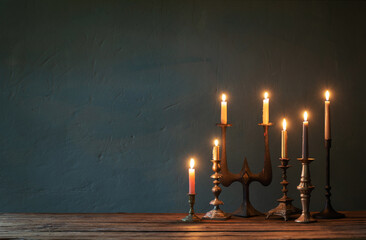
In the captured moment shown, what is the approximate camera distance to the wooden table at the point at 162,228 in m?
1.19

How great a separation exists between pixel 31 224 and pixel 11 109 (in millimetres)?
560

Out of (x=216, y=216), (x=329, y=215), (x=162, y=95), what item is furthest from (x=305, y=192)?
(x=162, y=95)

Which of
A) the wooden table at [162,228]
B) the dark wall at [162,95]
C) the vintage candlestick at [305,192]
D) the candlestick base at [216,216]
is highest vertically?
the dark wall at [162,95]

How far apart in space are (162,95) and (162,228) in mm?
612

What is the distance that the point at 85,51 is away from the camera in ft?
5.68

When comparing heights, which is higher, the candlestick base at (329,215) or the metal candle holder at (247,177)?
the metal candle holder at (247,177)

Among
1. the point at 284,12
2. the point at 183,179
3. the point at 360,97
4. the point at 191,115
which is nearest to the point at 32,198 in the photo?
the point at 183,179

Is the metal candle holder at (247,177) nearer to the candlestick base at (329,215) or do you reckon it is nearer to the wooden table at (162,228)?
the wooden table at (162,228)

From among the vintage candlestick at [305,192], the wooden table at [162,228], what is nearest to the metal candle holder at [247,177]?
the wooden table at [162,228]

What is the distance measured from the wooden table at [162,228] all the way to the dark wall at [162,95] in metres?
0.17

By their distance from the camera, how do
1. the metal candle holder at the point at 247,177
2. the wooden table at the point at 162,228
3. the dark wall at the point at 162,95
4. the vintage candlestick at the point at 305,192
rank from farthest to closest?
the dark wall at the point at 162,95
the metal candle holder at the point at 247,177
the vintage candlestick at the point at 305,192
the wooden table at the point at 162,228

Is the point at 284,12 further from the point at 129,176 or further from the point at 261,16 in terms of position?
the point at 129,176

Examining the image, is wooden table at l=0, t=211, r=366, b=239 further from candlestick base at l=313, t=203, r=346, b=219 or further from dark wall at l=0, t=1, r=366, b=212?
dark wall at l=0, t=1, r=366, b=212

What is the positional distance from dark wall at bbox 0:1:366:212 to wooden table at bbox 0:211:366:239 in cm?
17
